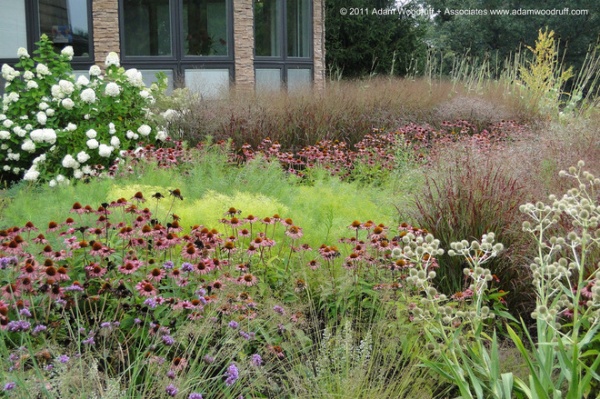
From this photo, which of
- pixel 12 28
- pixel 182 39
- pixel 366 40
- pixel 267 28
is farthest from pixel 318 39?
pixel 366 40

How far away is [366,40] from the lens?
19578mm

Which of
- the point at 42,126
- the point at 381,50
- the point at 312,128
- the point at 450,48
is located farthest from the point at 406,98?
the point at 450,48

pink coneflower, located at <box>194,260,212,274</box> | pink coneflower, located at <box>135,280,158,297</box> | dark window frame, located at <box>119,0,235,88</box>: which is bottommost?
pink coneflower, located at <box>135,280,158,297</box>

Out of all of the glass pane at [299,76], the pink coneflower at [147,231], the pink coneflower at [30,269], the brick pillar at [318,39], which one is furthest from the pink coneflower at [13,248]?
the brick pillar at [318,39]

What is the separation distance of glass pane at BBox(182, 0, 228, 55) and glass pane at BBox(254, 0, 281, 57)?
683mm

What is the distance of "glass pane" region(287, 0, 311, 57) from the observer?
41.7ft

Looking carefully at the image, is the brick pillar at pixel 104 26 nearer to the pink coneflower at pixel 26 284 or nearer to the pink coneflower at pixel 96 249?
the pink coneflower at pixel 96 249

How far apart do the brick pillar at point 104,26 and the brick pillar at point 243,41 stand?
1.94 m

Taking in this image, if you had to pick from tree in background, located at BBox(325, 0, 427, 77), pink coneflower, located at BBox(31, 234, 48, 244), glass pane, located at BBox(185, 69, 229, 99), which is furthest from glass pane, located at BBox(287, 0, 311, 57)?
pink coneflower, located at BBox(31, 234, 48, 244)

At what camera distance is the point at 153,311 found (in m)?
2.93

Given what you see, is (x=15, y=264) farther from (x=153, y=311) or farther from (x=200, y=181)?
(x=200, y=181)

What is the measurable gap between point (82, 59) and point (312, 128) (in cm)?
493

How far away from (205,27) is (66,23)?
2.17m

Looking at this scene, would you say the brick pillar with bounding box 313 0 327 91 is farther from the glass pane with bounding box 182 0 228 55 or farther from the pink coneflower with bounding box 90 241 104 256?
the pink coneflower with bounding box 90 241 104 256
